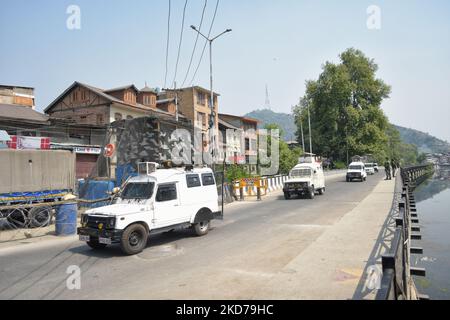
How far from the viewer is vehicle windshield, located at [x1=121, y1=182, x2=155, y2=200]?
10242 millimetres

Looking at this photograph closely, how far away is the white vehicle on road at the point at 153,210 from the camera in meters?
9.16

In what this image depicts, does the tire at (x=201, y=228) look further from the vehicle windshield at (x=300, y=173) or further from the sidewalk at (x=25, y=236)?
the vehicle windshield at (x=300, y=173)

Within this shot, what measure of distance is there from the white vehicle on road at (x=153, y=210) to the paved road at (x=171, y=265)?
0.49m

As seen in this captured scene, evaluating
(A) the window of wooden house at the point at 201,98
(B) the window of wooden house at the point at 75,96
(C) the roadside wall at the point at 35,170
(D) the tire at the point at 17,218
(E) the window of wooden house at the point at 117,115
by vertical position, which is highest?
(A) the window of wooden house at the point at 201,98

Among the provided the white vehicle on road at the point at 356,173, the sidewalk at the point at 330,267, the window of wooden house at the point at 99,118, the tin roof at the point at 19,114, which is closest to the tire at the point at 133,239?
the sidewalk at the point at 330,267

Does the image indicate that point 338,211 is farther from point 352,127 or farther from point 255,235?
point 352,127

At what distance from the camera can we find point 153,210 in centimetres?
1000

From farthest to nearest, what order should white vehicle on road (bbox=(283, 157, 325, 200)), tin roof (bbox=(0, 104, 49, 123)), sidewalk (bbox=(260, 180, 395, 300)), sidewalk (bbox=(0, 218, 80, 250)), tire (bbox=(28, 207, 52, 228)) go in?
tin roof (bbox=(0, 104, 49, 123)) < white vehicle on road (bbox=(283, 157, 325, 200)) < tire (bbox=(28, 207, 52, 228)) < sidewalk (bbox=(0, 218, 80, 250)) < sidewalk (bbox=(260, 180, 395, 300))

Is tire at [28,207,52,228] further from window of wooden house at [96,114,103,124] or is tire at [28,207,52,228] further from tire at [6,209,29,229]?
window of wooden house at [96,114,103,124]

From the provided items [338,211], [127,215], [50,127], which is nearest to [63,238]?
[127,215]

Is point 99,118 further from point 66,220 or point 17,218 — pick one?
point 66,220

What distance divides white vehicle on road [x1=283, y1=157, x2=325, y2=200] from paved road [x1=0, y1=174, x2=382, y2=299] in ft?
27.8

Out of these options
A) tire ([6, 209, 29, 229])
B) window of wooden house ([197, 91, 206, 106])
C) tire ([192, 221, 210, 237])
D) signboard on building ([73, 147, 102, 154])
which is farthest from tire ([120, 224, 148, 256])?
window of wooden house ([197, 91, 206, 106])

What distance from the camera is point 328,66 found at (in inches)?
2653
